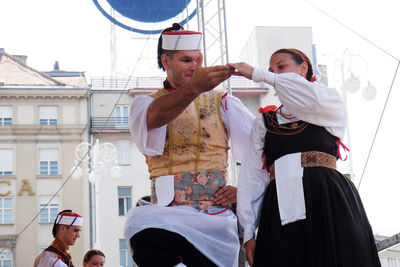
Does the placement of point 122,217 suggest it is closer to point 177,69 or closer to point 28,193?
point 28,193

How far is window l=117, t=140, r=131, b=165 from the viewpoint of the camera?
28.4 metres

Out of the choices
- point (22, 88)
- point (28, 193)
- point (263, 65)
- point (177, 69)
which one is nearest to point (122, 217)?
point (28, 193)

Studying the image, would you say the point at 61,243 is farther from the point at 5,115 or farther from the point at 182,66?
the point at 5,115

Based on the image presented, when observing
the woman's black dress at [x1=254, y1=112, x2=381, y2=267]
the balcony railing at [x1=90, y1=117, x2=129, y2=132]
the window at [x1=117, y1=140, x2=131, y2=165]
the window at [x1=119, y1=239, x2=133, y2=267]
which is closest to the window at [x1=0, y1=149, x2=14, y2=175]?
the balcony railing at [x1=90, y1=117, x2=129, y2=132]

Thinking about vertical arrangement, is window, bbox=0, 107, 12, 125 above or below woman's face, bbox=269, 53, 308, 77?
above

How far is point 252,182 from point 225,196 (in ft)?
0.44

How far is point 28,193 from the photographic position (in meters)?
27.6

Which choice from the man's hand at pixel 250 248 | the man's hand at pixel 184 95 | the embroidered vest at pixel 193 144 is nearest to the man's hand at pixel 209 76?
the man's hand at pixel 184 95

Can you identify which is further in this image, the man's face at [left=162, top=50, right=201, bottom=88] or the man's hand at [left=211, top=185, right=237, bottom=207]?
the man's face at [left=162, top=50, right=201, bottom=88]

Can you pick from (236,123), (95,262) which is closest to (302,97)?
(236,123)

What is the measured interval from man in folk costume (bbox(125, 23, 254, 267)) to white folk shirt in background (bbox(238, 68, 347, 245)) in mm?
97

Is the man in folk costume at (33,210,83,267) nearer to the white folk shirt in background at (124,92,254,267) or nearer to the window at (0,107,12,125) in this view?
the white folk shirt in background at (124,92,254,267)

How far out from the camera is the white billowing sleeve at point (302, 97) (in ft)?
9.39

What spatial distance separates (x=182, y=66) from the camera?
319 cm
